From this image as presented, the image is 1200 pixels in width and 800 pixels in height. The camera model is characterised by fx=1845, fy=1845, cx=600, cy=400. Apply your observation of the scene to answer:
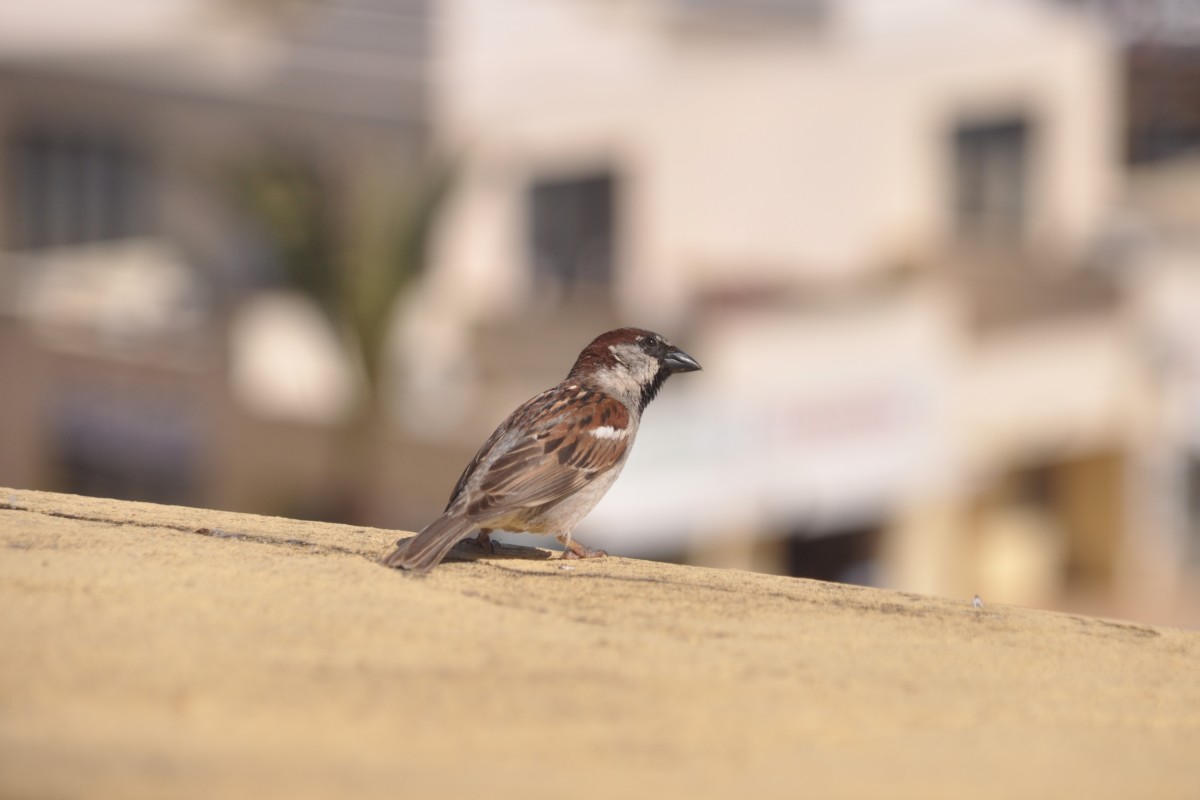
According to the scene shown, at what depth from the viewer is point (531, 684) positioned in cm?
273

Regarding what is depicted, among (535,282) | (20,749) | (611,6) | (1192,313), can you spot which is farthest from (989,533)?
(20,749)

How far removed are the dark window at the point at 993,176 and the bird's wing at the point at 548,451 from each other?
1930 centimetres

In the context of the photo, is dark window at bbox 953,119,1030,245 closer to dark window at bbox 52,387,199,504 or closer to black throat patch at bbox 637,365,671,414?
dark window at bbox 52,387,199,504

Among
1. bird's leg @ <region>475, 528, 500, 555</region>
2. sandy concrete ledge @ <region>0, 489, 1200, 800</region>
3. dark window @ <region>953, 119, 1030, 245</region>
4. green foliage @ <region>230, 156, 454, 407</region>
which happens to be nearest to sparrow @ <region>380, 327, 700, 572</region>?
bird's leg @ <region>475, 528, 500, 555</region>

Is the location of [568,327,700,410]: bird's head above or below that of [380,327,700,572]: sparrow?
above

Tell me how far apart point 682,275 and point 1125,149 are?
1212cm

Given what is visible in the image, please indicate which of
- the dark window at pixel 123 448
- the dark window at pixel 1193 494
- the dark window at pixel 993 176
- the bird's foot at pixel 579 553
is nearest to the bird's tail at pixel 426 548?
the bird's foot at pixel 579 553

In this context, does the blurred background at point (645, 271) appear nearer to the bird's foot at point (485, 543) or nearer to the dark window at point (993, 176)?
the dark window at point (993, 176)

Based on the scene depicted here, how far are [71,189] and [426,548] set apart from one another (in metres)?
16.8

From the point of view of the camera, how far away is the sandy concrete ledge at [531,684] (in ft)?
7.62

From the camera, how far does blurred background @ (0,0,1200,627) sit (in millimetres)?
14836

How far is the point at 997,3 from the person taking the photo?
23.3 m

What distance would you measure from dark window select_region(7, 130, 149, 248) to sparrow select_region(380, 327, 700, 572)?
15.0 meters

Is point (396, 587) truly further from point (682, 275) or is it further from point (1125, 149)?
point (1125, 149)
